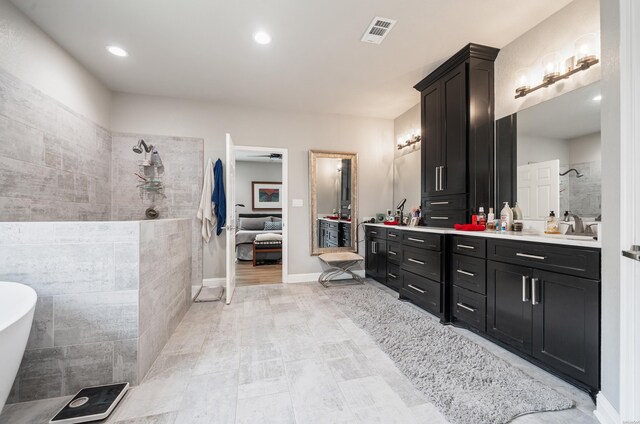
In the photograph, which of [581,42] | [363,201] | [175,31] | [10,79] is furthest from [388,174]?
[10,79]

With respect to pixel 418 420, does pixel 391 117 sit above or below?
above

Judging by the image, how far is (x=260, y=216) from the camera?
717 centimetres

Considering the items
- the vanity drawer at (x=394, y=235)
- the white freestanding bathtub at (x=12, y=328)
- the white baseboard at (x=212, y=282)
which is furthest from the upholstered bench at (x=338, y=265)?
the white freestanding bathtub at (x=12, y=328)

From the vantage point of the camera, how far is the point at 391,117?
4.37m

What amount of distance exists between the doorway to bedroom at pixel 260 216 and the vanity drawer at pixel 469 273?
242cm

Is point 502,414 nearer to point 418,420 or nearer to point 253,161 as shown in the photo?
point 418,420

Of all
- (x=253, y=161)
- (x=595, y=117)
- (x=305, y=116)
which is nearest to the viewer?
(x=595, y=117)

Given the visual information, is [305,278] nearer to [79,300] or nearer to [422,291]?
[422,291]

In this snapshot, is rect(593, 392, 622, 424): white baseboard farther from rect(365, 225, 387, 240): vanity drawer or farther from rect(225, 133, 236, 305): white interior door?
rect(225, 133, 236, 305): white interior door

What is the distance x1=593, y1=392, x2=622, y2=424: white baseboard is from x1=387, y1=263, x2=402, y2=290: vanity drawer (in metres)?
1.84

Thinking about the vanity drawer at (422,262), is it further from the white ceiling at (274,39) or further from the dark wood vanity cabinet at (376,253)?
the white ceiling at (274,39)

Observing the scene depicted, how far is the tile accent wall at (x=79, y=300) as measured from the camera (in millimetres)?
1427

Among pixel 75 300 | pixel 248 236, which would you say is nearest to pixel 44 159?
pixel 75 300

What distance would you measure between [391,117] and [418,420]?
416 centimetres
